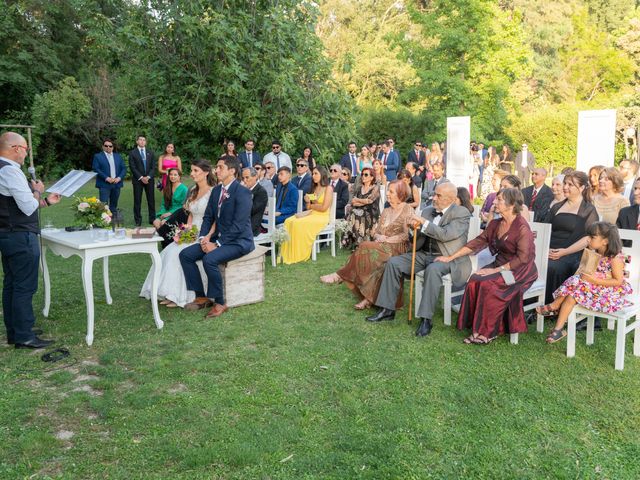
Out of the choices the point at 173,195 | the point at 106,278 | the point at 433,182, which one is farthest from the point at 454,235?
the point at 433,182

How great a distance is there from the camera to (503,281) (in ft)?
16.9

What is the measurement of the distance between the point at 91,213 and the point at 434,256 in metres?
3.62

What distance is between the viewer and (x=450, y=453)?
10.9ft

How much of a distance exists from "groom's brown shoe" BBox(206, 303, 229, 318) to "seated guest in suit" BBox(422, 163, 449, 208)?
4.77 meters

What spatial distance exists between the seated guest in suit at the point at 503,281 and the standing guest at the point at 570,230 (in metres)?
0.63

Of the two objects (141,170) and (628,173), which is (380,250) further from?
(141,170)

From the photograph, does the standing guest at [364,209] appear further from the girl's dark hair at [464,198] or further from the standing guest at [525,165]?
the standing guest at [525,165]

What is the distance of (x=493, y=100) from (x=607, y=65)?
16033mm

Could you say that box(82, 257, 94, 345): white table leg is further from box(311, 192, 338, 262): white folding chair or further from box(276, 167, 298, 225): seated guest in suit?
box(276, 167, 298, 225): seated guest in suit

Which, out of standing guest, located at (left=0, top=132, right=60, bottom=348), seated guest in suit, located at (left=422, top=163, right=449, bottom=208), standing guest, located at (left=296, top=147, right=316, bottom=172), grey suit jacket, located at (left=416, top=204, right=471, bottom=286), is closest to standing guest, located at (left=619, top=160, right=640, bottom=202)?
grey suit jacket, located at (left=416, top=204, right=471, bottom=286)

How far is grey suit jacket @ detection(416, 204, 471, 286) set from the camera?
568 centimetres

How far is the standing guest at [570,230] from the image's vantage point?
5832mm

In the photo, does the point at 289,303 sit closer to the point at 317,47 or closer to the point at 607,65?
the point at 317,47

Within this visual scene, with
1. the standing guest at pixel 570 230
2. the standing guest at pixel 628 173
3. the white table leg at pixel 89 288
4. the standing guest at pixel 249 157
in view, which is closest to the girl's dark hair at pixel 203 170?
the white table leg at pixel 89 288
